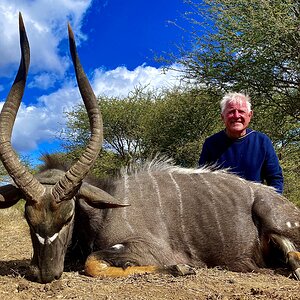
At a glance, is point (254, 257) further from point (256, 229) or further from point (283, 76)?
point (283, 76)

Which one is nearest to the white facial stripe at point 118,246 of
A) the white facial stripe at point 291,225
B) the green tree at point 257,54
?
the white facial stripe at point 291,225

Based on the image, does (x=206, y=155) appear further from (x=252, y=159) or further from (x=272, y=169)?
(x=272, y=169)

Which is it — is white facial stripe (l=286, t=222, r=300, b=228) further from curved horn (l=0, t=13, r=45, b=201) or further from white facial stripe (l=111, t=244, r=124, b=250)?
curved horn (l=0, t=13, r=45, b=201)

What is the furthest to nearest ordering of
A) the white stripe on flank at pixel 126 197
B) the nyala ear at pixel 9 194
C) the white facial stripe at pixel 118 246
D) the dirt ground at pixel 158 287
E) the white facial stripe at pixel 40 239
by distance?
1. the white stripe on flank at pixel 126 197
2. the white facial stripe at pixel 118 246
3. the nyala ear at pixel 9 194
4. the white facial stripe at pixel 40 239
5. the dirt ground at pixel 158 287

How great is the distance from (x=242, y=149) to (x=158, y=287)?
6.35 ft

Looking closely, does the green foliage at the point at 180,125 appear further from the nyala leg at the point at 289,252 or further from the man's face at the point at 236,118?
the nyala leg at the point at 289,252

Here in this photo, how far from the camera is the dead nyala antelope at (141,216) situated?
332cm

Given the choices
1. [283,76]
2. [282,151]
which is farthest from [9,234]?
[282,151]

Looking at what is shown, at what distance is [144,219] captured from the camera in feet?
12.7

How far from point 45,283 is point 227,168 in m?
1.99

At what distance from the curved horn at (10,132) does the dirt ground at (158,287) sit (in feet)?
1.83

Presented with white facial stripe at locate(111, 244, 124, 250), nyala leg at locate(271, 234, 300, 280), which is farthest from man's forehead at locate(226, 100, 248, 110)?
white facial stripe at locate(111, 244, 124, 250)

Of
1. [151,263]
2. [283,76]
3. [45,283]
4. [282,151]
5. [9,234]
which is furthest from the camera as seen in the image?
[282,151]

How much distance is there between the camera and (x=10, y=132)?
349 centimetres
